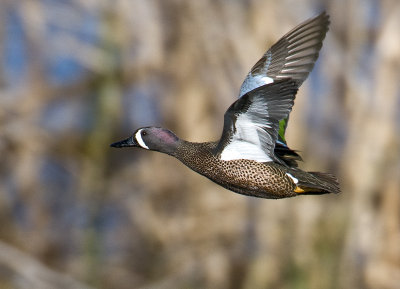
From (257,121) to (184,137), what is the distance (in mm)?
4077

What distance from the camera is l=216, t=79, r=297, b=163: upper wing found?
8.99 ft

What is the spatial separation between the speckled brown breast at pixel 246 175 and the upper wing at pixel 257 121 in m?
0.03

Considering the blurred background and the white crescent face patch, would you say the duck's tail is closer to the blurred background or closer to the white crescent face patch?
the white crescent face patch

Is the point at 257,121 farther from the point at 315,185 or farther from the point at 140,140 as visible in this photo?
the point at 140,140

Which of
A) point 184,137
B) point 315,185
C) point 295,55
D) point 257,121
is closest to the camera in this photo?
point 257,121

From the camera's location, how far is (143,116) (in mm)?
7211

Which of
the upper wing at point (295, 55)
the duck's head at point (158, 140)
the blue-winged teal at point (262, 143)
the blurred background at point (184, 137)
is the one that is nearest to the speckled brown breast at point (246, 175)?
the blue-winged teal at point (262, 143)

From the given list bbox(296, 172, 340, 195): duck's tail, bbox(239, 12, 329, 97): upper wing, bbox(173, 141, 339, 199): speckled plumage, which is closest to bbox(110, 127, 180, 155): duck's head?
bbox(173, 141, 339, 199): speckled plumage

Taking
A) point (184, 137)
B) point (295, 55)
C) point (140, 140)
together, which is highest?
point (295, 55)

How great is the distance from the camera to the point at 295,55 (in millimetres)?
3074

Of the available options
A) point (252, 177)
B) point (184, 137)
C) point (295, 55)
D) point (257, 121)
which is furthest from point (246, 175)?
point (184, 137)

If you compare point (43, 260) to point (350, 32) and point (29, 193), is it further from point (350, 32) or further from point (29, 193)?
point (350, 32)

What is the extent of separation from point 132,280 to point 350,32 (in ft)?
9.73

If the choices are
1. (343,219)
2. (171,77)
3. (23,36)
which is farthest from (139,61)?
(343,219)
